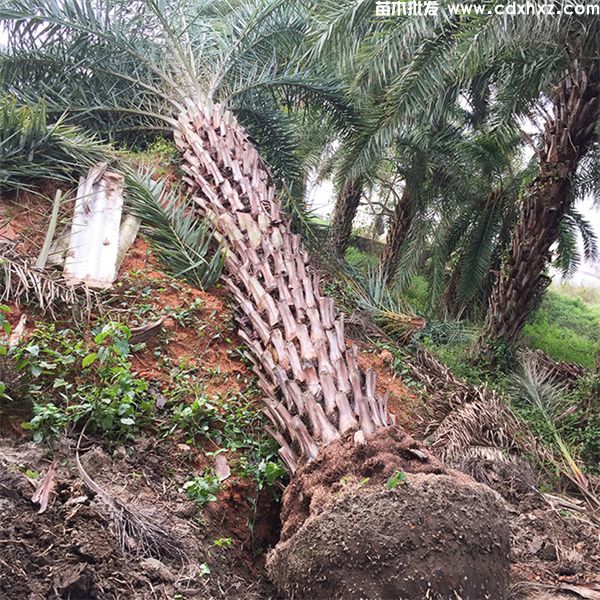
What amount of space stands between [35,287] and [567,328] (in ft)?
48.7

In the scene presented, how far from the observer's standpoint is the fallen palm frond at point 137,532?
199 centimetres

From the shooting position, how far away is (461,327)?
651 centimetres

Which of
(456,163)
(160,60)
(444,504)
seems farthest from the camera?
(456,163)

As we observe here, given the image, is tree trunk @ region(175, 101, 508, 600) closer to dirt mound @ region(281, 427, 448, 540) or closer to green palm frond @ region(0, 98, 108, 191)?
dirt mound @ region(281, 427, 448, 540)

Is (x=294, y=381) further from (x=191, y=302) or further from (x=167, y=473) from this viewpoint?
(x=191, y=302)

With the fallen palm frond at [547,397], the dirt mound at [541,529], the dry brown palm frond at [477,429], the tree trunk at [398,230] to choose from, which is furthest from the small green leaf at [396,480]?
the tree trunk at [398,230]

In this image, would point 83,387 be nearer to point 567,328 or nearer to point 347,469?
point 347,469

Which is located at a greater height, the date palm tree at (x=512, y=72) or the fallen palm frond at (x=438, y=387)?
the date palm tree at (x=512, y=72)

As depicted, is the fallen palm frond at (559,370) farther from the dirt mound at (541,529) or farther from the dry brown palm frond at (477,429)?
the dirt mound at (541,529)

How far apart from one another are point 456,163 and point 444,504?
7.57 m

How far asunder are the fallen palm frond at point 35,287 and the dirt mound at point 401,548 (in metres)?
2.02

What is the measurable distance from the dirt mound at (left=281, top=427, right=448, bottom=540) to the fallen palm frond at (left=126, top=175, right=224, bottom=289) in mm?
2169

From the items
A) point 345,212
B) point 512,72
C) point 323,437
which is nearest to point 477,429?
point 323,437

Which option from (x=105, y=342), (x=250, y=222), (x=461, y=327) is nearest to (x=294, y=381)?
(x=105, y=342)
